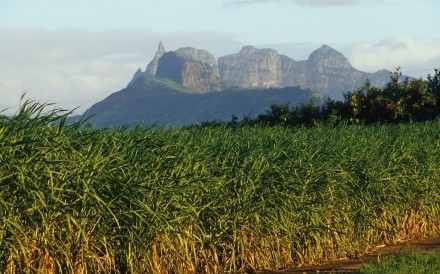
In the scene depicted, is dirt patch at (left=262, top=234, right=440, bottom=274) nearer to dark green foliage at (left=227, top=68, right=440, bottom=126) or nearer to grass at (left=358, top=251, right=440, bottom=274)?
grass at (left=358, top=251, right=440, bottom=274)

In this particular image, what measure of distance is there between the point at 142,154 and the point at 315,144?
475cm

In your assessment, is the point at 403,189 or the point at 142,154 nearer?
the point at 142,154

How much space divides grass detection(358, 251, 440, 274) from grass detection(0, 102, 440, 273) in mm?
1437

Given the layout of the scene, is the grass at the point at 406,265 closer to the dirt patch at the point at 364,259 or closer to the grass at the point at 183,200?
the dirt patch at the point at 364,259

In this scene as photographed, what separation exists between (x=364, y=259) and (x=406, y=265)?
2.68m

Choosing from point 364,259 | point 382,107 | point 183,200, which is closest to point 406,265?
point 364,259

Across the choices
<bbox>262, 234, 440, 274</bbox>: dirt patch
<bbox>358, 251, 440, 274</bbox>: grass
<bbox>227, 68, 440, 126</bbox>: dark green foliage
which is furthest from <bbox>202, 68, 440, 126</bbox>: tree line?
<bbox>358, 251, 440, 274</bbox>: grass

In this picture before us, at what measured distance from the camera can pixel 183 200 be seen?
1079 cm

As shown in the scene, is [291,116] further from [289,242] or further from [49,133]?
[49,133]

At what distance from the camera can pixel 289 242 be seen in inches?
487

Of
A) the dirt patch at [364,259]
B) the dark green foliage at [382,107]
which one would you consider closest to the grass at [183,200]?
the dirt patch at [364,259]

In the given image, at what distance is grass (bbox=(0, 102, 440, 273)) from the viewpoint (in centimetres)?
902

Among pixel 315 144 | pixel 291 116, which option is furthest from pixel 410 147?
pixel 291 116

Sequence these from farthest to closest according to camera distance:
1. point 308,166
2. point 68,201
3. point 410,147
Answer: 1. point 410,147
2. point 308,166
3. point 68,201
